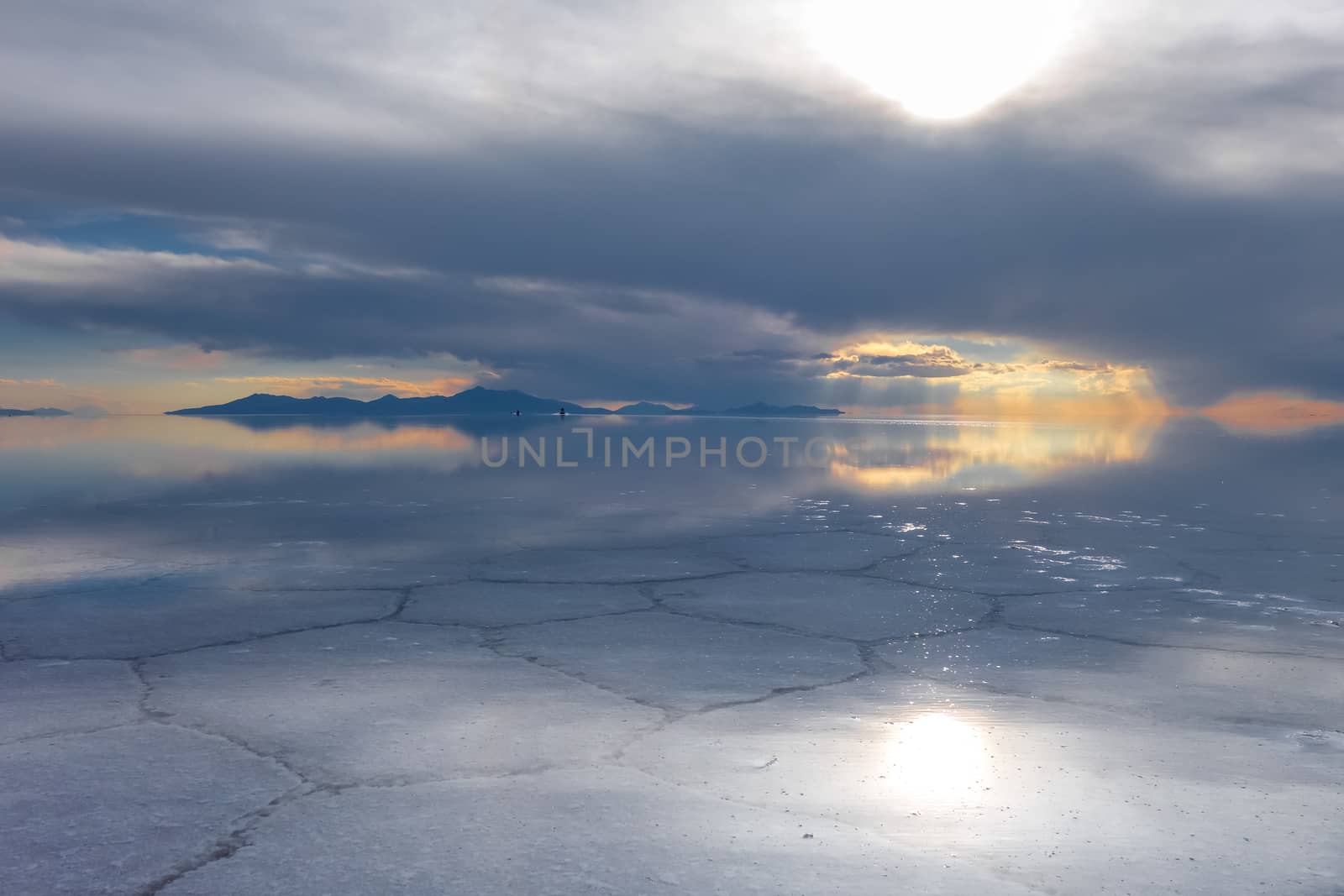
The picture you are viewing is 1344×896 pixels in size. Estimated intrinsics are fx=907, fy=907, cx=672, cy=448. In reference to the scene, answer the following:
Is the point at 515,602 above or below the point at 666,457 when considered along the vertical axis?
below

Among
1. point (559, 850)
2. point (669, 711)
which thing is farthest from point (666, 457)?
point (559, 850)

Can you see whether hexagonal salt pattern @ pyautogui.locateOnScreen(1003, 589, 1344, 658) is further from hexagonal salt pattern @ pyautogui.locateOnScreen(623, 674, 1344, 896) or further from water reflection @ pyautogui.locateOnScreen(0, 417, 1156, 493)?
water reflection @ pyautogui.locateOnScreen(0, 417, 1156, 493)

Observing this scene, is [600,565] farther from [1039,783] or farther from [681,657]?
[1039,783]

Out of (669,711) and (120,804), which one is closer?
(120,804)

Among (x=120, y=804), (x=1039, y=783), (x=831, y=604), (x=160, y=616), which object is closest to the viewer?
(x=120, y=804)

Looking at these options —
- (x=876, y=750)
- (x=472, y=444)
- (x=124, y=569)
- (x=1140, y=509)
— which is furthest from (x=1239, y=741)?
(x=472, y=444)

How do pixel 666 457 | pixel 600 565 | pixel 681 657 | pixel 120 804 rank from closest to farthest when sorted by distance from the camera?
1. pixel 120 804
2. pixel 681 657
3. pixel 600 565
4. pixel 666 457

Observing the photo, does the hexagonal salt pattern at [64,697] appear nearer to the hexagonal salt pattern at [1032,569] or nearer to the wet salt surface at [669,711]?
the wet salt surface at [669,711]

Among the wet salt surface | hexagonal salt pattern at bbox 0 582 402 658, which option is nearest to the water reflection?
the wet salt surface
